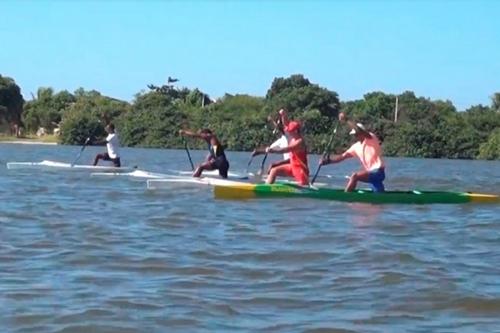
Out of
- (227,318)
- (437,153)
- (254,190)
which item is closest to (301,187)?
(254,190)

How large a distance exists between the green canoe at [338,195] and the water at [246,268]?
0.33 meters

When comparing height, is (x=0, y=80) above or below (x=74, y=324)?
above

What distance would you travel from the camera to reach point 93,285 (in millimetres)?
8172

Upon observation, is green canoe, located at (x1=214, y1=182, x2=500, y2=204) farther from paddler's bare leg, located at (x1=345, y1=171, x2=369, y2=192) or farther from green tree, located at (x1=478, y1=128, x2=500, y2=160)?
green tree, located at (x1=478, y1=128, x2=500, y2=160)

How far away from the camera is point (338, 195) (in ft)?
52.1

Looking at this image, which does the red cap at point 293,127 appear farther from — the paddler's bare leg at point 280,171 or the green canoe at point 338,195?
the green canoe at point 338,195

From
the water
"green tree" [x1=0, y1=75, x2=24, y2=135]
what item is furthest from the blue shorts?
"green tree" [x1=0, y1=75, x2=24, y2=135]

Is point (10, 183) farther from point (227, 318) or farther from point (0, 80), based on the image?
point (0, 80)

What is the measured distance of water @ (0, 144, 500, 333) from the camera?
7129 mm

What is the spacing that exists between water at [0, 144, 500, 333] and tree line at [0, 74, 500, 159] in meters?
50.0

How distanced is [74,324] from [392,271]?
342cm

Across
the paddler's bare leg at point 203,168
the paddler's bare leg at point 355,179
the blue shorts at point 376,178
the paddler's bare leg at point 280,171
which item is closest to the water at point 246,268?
the paddler's bare leg at point 355,179

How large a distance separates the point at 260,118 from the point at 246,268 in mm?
65809

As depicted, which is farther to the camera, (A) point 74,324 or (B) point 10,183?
(B) point 10,183
